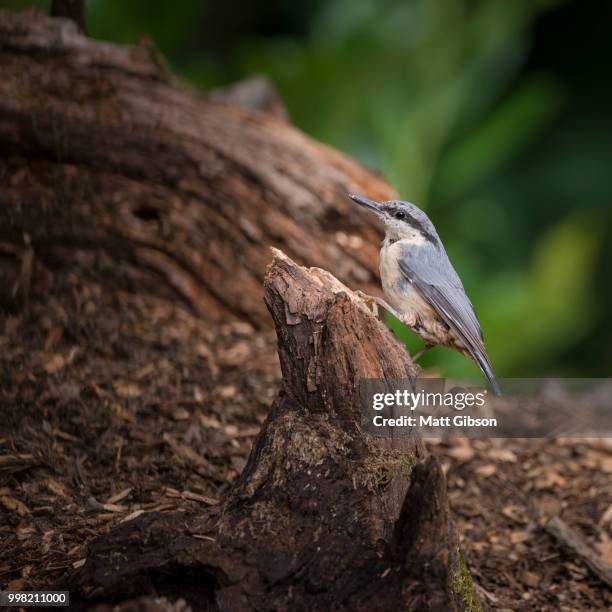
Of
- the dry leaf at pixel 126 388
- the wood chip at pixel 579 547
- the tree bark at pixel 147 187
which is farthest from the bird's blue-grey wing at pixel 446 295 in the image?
the dry leaf at pixel 126 388

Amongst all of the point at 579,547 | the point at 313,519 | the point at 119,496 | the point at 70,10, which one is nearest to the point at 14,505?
the point at 119,496

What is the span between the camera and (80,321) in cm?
389

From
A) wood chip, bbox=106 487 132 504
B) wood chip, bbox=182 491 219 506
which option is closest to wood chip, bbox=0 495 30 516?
Result: wood chip, bbox=106 487 132 504

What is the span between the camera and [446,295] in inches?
120

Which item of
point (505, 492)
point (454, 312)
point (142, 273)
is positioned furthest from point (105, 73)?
point (505, 492)

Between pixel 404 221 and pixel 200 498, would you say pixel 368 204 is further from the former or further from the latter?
pixel 200 498

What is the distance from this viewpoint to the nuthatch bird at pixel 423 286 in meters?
3.04

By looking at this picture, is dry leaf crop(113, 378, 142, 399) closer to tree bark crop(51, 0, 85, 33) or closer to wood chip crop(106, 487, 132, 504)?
wood chip crop(106, 487, 132, 504)

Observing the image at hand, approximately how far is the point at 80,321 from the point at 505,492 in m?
1.99

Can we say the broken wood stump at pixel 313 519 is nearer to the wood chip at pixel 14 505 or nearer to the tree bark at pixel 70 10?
the wood chip at pixel 14 505

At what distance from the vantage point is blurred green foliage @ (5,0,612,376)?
5613 mm

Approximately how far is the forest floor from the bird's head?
0.96 m

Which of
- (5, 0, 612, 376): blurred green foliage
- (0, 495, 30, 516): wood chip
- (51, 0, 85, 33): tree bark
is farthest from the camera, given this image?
(5, 0, 612, 376): blurred green foliage

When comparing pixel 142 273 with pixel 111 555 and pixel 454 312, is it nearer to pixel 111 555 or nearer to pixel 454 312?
pixel 454 312
